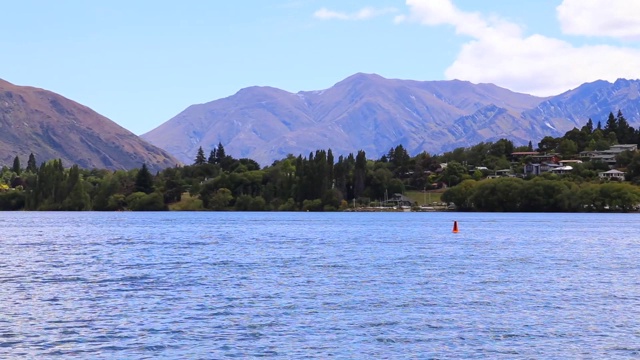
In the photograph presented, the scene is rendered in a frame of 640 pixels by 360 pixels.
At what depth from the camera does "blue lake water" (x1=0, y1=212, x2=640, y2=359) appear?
123 feet

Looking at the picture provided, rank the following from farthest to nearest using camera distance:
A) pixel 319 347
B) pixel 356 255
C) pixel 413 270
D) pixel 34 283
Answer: pixel 356 255, pixel 413 270, pixel 34 283, pixel 319 347

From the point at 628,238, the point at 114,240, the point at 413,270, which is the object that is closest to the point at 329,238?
the point at 114,240

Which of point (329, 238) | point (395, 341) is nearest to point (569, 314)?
point (395, 341)

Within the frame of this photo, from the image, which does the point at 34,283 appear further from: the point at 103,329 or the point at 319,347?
the point at 319,347

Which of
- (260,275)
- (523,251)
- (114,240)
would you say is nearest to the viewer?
(260,275)

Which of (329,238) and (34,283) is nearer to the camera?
(34,283)

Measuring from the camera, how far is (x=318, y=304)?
4944 centimetres

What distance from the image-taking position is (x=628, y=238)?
119000 mm

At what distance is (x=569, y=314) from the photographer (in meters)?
46.5

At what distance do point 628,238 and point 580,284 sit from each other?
63.3 meters

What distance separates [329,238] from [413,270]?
50.4 m

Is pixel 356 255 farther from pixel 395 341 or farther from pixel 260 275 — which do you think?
pixel 395 341

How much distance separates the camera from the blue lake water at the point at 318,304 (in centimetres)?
3734

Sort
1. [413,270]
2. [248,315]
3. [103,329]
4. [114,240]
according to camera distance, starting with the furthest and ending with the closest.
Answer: [114,240] < [413,270] < [248,315] < [103,329]
